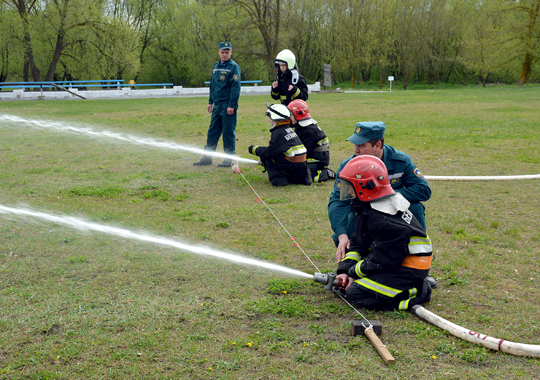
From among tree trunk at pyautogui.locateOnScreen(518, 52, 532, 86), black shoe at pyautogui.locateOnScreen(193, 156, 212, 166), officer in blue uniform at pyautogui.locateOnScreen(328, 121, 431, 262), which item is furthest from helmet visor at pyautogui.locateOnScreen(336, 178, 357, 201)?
tree trunk at pyautogui.locateOnScreen(518, 52, 532, 86)

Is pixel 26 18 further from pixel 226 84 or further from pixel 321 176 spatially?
pixel 321 176

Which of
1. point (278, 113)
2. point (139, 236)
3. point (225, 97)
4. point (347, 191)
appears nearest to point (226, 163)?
point (225, 97)

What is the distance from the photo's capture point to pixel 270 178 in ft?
30.2

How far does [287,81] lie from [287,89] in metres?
0.20

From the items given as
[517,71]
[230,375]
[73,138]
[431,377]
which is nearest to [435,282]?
[431,377]

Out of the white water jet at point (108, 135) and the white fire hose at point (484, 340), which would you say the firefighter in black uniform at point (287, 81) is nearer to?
the white water jet at point (108, 135)

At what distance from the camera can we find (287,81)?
10.7 metres

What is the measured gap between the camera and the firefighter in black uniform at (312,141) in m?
9.50

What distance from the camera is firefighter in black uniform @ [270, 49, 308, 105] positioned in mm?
10578

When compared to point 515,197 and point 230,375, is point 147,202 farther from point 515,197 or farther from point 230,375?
point 515,197

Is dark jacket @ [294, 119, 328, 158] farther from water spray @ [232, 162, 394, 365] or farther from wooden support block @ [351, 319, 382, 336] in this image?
wooden support block @ [351, 319, 382, 336]

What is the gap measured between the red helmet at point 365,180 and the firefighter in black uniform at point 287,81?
678cm

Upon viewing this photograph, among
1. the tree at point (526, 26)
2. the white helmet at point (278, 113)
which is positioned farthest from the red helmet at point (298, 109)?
the tree at point (526, 26)

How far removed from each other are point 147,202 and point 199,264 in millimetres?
2941
